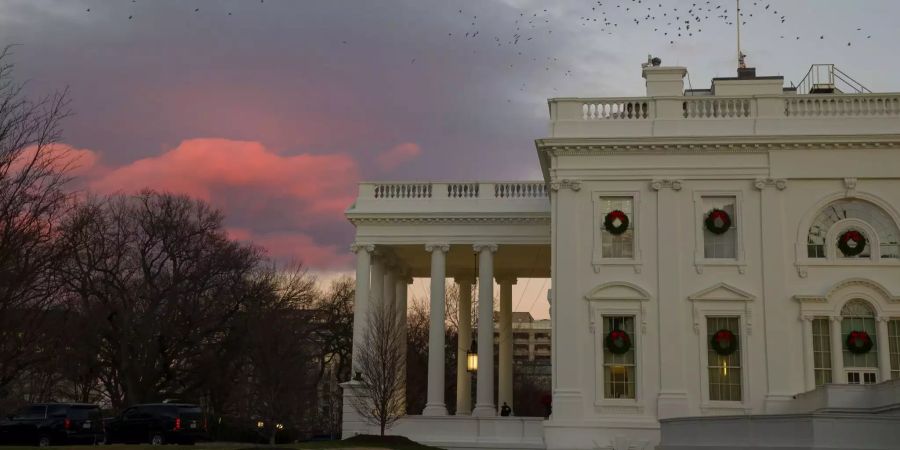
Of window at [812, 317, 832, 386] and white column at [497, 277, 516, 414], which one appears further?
white column at [497, 277, 516, 414]

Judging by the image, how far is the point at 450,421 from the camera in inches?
1715

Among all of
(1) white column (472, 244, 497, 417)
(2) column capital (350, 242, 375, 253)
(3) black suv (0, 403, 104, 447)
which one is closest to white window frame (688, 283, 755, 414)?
(1) white column (472, 244, 497, 417)

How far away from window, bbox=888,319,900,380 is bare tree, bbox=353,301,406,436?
17.9m

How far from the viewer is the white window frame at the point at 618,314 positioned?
37.8 meters

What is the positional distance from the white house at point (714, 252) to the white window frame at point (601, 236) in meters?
0.05

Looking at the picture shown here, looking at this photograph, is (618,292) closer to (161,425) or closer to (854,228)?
(854,228)

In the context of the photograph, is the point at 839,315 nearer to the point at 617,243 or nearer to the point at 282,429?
the point at 617,243

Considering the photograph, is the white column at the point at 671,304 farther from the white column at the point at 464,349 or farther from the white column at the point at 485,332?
the white column at the point at 464,349

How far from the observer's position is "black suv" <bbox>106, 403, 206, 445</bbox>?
3806 centimetres

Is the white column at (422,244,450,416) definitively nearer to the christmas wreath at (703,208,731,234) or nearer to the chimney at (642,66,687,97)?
the chimney at (642,66,687,97)

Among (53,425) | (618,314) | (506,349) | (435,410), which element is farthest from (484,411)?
(53,425)

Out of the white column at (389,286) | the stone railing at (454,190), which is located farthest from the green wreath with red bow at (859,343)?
the white column at (389,286)

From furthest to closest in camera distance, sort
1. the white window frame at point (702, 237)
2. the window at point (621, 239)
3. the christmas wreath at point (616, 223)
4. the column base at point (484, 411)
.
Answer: the column base at point (484, 411) < the window at point (621, 239) < the christmas wreath at point (616, 223) < the white window frame at point (702, 237)

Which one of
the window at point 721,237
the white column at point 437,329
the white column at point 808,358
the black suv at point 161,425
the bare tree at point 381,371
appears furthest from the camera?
the white column at point 437,329
